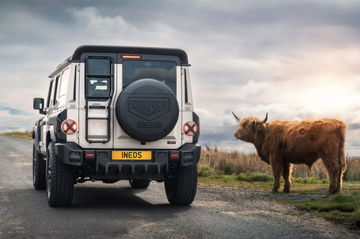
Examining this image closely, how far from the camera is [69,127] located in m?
9.40

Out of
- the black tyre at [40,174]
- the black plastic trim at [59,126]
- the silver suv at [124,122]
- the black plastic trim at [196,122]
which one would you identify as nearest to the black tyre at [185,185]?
the silver suv at [124,122]

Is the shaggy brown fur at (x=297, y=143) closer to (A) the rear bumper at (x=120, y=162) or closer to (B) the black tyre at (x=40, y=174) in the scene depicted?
(A) the rear bumper at (x=120, y=162)

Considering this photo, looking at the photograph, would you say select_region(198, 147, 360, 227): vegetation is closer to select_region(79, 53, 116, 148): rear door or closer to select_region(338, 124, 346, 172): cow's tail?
select_region(338, 124, 346, 172): cow's tail

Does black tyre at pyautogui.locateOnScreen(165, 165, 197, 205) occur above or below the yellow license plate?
below

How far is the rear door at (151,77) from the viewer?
31.1 feet

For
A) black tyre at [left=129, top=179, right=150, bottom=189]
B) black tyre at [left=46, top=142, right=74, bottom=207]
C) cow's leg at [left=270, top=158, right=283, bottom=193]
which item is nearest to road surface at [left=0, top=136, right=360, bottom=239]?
black tyre at [left=46, top=142, right=74, bottom=207]

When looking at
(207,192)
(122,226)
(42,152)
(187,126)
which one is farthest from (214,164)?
(122,226)

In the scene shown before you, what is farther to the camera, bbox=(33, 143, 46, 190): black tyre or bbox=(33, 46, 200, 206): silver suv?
bbox=(33, 143, 46, 190): black tyre

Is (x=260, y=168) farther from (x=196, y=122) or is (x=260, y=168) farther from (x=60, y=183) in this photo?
(x=60, y=183)

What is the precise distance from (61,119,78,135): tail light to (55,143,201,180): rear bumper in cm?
21

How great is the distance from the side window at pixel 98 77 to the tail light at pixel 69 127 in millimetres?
564

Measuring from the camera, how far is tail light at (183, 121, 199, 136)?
9.79 meters

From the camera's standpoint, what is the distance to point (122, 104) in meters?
9.09

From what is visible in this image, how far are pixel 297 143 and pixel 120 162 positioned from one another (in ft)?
18.2
